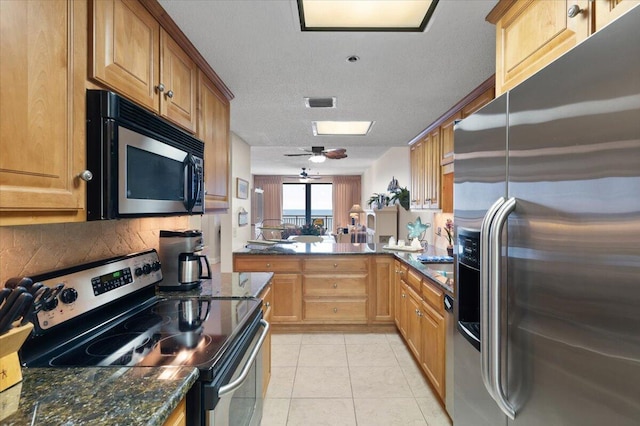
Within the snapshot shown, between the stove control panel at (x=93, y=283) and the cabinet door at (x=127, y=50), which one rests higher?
the cabinet door at (x=127, y=50)

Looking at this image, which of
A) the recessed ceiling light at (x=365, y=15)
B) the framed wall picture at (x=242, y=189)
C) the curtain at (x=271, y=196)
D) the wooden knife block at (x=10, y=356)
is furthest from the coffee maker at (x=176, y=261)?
the curtain at (x=271, y=196)

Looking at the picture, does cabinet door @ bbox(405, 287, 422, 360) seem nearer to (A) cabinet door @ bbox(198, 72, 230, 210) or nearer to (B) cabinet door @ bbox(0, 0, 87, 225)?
(A) cabinet door @ bbox(198, 72, 230, 210)

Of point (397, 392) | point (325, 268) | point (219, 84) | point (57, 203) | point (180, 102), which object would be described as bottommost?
point (397, 392)

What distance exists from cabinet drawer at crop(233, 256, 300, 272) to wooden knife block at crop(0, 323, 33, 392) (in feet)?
8.71

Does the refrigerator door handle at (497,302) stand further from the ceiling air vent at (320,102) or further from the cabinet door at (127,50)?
the ceiling air vent at (320,102)

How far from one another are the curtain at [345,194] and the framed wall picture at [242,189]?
6522 mm

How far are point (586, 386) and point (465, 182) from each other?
2.59 ft

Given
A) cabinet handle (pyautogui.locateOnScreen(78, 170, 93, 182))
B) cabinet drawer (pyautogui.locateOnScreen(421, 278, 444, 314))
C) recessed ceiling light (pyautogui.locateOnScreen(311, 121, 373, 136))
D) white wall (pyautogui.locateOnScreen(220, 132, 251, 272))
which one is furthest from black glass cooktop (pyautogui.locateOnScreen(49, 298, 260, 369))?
white wall (pyautogui.locateOnScreen(220, 132, 251, 272))

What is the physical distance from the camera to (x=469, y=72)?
2.26m

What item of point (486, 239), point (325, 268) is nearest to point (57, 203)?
point (486, 239)

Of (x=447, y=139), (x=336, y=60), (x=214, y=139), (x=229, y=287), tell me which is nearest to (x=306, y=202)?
(x=447, y=139)

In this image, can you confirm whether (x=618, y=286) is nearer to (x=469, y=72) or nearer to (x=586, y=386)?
(x=586, y=386)

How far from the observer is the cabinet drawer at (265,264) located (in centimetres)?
356

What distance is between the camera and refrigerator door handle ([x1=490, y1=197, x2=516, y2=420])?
3.16 ft
